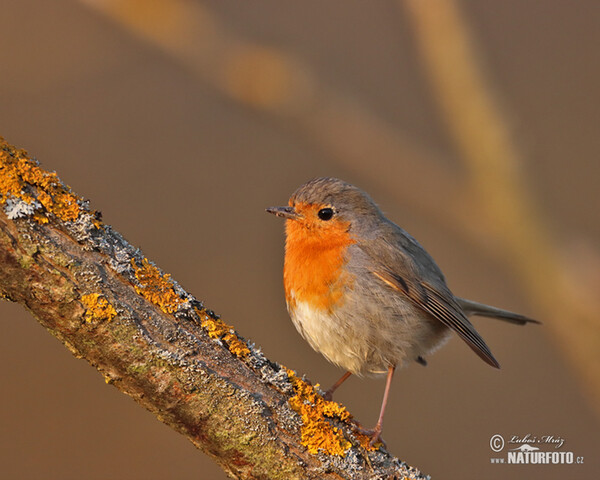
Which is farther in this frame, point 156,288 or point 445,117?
point 445,117

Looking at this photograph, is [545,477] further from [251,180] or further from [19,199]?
[19,199]

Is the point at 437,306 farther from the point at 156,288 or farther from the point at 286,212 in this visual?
the point at 156,288

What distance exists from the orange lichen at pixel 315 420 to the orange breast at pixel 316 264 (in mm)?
933

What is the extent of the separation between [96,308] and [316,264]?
161cm

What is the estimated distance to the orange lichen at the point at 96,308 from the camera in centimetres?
216

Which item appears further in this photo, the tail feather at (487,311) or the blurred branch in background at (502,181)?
the tail feather at (487,311)

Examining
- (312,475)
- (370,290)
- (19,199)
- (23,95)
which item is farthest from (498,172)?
(23,95)

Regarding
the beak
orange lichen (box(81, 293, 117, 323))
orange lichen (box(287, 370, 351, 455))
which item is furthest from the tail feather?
orange lichen (box(81, 293, 117, 323))

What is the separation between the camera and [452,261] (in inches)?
230

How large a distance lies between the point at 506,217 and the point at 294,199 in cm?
142

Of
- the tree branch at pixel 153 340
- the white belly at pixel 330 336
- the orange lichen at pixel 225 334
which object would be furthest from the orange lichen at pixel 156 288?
the white belly at pixel 330 336

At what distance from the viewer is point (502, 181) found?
275cm

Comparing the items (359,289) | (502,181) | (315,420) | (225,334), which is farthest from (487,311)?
(225,334)

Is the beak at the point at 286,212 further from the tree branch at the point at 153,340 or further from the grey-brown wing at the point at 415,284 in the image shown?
the tree branch at the point at 153,340
